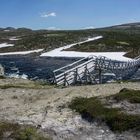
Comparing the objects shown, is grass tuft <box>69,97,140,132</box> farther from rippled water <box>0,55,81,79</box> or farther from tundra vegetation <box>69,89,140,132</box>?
rippled water <box>0,55,81,79</box>

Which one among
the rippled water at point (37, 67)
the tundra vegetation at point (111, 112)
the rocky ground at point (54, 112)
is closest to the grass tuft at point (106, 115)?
the tundra vegetation at point (111, 112)

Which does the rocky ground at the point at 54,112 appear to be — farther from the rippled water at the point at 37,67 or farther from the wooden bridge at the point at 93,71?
the rippled water at the point at 37,67

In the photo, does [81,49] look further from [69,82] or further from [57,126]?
[57,126]

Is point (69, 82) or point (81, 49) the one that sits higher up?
point (69, 82)

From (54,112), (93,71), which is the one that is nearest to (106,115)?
(54,112)

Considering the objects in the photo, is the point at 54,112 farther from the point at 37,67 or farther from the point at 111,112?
the point at 37,67

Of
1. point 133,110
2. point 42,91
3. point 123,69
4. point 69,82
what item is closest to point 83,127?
point 133,110
